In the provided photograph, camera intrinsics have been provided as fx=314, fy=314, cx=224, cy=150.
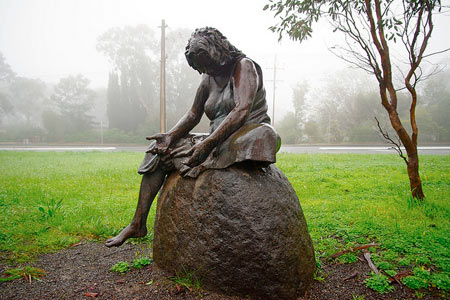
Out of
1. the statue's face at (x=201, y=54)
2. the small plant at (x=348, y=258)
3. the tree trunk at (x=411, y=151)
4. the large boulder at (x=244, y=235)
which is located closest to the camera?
the large boulder at (x=244, y=235)

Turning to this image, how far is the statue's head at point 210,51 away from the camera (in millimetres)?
2566

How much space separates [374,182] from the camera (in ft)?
22.3

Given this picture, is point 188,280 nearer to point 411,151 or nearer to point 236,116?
point 236,116

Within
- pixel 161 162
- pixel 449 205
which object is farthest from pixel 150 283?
pixel 449 205

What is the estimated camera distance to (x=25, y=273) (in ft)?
9.53

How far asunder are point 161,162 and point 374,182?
18.1 ft

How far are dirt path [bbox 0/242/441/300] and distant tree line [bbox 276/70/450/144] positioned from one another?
2155 cm

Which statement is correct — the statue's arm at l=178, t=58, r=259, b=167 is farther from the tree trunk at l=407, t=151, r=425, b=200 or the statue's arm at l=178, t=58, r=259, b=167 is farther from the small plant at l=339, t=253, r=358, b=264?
the tree trunk at l=407, t=151, r=425, b=200

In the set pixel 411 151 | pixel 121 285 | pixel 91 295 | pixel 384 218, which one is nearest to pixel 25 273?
pixel 91 295

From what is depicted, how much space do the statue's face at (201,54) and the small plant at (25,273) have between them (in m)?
2.42

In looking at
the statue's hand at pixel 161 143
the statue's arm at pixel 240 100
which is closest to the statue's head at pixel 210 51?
the statue's arm at pixel 240 100

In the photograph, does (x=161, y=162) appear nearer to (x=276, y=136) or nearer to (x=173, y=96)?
(x=276, y=136)

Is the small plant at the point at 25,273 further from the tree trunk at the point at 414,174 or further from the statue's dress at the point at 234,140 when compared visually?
the tree trunk at the point at 414,174

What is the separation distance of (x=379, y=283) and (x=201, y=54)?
2.44 m
